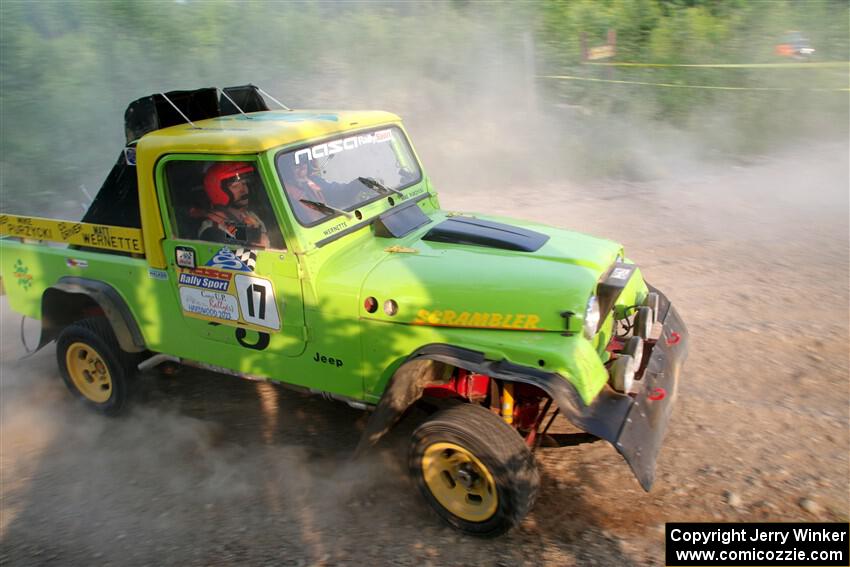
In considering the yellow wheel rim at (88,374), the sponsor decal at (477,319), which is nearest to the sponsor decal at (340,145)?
the sponsor decal at (477,319)

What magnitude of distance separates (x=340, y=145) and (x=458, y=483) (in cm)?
224

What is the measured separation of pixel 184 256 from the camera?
404cm

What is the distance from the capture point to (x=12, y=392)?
5.27 m

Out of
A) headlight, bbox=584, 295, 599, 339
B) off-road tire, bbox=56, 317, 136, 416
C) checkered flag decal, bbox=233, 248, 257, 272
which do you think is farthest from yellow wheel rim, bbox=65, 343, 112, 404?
headlight, bbox=584, 295, 599, 339

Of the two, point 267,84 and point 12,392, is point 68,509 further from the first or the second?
point 267,84

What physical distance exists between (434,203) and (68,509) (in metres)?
3.09

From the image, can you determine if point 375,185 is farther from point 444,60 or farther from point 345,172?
point 444,60

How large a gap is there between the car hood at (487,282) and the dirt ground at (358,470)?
43.0 inches

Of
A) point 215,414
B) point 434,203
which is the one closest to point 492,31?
point 434,203

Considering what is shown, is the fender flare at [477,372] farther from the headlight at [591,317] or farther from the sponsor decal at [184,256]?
the sponsor decal at [184,256]

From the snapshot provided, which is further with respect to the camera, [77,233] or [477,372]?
[77,233]

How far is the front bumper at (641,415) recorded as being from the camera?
2.99 m

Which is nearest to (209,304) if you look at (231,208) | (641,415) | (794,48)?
(231,208)

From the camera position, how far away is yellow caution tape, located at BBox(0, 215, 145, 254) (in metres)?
4.30
